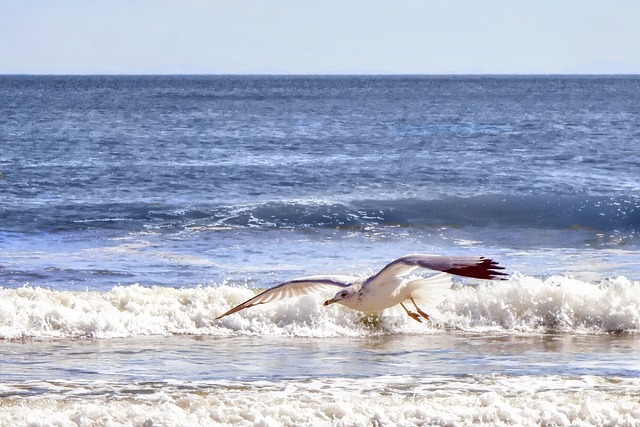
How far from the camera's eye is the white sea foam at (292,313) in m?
12.7

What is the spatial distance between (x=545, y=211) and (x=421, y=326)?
10297 mm

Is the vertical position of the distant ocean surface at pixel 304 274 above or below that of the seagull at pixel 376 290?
below

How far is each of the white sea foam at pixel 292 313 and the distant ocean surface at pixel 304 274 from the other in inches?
1.2

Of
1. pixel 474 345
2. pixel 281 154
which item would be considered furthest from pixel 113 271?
pixel 281 154

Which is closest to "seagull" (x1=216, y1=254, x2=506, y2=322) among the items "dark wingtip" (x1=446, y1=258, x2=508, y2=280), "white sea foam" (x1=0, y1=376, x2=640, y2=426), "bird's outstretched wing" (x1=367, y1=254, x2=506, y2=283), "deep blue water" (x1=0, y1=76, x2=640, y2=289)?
"bird's outstretched wing" (x1=367, y1=254, x2=506, y2=283)

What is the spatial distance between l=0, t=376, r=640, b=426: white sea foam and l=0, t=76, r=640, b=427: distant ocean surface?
0.09 ft

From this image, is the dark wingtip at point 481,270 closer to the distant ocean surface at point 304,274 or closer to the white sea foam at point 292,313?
the distant ocean surface at point 304,274

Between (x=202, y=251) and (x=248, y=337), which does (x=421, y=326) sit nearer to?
(x=248, y=337)

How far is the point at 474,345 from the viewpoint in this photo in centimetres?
1199

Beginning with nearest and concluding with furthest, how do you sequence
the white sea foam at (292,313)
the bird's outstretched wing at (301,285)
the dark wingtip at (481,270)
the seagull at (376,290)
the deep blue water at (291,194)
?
the dark wingtip at (481,270) → the seagull at (376,290) → the bird's outstretched wing at (301,285) → the white sea foam at (292,313) → the deep blue water at (291,194)

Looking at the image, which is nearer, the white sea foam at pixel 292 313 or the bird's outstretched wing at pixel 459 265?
the bird's outstretched wing at pixel 459 265

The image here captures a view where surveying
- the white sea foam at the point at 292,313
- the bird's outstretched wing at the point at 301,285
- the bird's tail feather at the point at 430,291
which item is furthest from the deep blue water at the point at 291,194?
the bird's tail feather at the point at 430,291

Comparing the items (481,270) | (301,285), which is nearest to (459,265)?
(481,270)

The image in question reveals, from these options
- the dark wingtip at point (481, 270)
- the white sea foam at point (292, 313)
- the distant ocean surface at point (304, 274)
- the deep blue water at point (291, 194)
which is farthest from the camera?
the deep blue water at point (291, 194)
